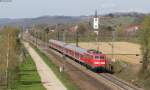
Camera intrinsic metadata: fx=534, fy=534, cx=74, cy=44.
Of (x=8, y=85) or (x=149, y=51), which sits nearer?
(x=8, y=85)

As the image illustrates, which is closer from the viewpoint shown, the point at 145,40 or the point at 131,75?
the point at 145,40

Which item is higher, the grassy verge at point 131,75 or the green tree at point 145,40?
the green tree at point 145,40

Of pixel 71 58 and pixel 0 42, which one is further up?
pixel 0 42

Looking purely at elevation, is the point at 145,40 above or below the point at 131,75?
above

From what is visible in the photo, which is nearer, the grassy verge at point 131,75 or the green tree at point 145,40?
the grassy verge at point 131,75

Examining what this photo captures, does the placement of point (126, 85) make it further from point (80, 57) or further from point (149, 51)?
point (80, 57)

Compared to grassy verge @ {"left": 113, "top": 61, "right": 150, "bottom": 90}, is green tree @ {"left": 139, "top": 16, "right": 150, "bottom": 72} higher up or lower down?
higher up

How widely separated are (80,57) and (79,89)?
35.6 meters

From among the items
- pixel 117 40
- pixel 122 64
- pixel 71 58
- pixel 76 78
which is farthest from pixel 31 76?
pixel 117 40

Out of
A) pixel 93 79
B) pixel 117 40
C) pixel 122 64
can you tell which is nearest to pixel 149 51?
pixel 93 79

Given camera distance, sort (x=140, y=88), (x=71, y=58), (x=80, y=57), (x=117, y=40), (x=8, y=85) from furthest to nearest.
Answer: (x=117, y=40) → (x=71, y=58) → (x=80, y=57) → (x=140, y=88) → (x=8, y=85)

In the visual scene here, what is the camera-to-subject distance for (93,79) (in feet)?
218

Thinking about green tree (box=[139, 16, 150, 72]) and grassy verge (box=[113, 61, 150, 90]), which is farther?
green tree (box=[139, 16, 150, 72])

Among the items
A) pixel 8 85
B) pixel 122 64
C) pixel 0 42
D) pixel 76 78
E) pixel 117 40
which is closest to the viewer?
pixel 8 85
